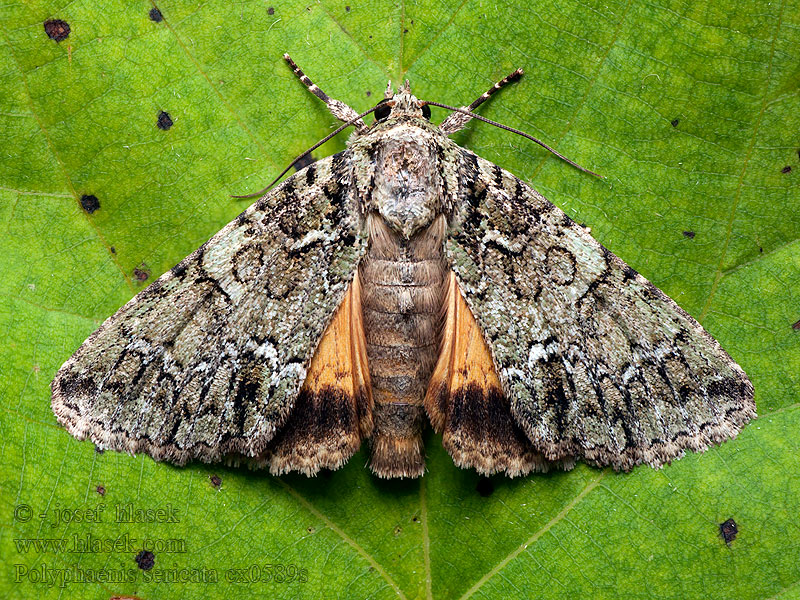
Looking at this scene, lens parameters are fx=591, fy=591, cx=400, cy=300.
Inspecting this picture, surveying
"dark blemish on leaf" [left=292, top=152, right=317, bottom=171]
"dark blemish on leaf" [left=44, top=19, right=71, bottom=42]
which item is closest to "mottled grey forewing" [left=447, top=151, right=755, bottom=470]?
"dark blemish on leaf" [left=292, top=152, right=317, bottom=171]

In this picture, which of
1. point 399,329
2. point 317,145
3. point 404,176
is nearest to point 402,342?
point 399,329

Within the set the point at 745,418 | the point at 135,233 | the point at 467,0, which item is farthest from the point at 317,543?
the point at 467,0

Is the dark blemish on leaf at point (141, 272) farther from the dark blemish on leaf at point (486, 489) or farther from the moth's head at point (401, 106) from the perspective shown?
the dark blemish on leaf at point (486, 489)

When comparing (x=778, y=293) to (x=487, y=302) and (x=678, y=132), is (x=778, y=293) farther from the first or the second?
(x=487, y=302)

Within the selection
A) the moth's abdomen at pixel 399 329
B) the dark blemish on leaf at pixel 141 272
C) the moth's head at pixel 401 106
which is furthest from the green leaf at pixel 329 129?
the moth's abdomen at pixel 399 329

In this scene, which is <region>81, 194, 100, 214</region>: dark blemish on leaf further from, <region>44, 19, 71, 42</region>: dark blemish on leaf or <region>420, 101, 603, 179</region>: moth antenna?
<region>420, 101, 603, 179</region>: moth antenna

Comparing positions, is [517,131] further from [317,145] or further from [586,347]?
[586,347]
